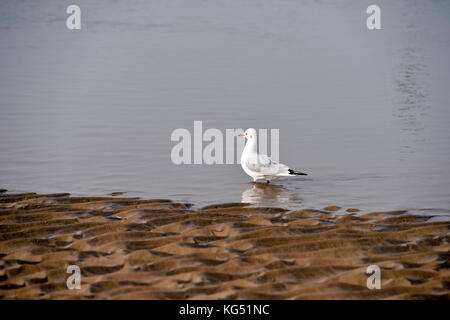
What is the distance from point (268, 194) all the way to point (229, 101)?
528 centimetres

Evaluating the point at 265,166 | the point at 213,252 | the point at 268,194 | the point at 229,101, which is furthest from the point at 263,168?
the point at 229,101

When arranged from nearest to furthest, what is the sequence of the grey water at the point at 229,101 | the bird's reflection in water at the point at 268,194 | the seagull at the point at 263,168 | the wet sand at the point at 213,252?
the wet sand at the point at 213,252
the bird's reflection in water at the point at 268,194
the grey water at the point at 229,101
the seagull at the point at 263,168

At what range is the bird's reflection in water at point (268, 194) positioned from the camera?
9.82m

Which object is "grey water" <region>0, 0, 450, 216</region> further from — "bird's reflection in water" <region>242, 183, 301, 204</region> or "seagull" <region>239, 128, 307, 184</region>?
"seagull" <region>239, 128, 307, 184</region>

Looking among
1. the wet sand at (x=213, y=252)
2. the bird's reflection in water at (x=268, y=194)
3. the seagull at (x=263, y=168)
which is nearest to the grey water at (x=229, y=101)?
the bird's reflection in water at (x=268, y=194)

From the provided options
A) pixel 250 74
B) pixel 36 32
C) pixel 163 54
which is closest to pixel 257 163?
pixel 250 74

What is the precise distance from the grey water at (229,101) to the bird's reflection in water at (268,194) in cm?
5

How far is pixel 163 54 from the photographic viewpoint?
66.1ft

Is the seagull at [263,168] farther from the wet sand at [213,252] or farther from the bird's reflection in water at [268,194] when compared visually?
the wet sand at [213,252]

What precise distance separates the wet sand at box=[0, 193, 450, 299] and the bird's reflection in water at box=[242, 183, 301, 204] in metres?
1.26

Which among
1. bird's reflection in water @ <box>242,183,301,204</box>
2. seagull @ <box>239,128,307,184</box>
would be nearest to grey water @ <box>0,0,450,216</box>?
bird's reflection in water @ <box>242,183,301,204</box>

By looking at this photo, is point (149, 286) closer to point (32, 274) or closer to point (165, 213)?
point (32, 274)

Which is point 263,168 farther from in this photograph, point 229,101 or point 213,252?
point 229,101

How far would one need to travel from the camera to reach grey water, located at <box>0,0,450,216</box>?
10.4 m
